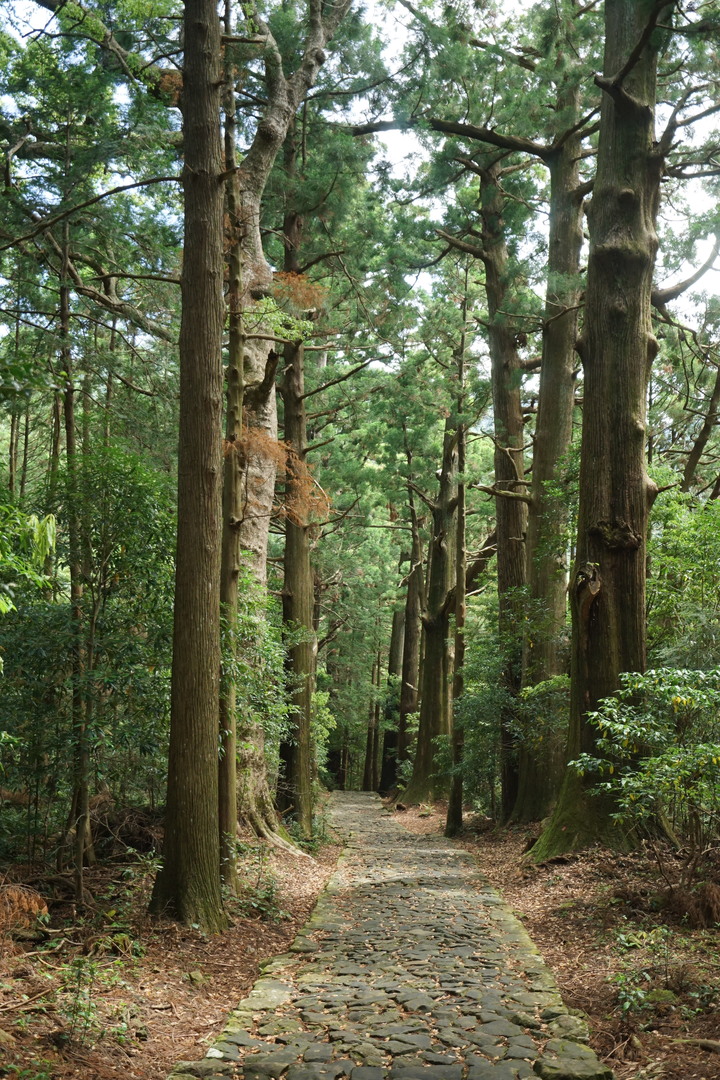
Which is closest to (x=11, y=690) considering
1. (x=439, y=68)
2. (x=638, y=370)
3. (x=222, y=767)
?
(x=222, y=767)

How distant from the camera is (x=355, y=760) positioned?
4338 cm

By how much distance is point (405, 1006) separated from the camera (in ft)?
16.2

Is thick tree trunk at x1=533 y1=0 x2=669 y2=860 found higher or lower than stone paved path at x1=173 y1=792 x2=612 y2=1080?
higher

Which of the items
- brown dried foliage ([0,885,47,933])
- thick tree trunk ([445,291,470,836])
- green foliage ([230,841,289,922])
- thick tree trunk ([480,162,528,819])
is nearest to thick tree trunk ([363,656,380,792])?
thick tree trunk ([445,291,470,836])

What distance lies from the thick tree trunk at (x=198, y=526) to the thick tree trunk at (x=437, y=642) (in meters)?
12.7

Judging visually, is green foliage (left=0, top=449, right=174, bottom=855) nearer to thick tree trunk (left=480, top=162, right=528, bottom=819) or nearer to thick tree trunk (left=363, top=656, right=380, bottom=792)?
thick tree trunk (left=480, top=162, right=528, bottom=819)

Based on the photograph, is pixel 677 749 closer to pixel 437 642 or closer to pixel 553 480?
pixel 553 480

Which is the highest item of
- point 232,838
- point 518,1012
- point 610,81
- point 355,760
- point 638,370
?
point 610,81

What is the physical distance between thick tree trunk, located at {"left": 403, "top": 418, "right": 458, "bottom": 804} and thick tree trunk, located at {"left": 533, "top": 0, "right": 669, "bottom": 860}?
10051 millimetres

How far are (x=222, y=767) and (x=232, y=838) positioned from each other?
0.65m

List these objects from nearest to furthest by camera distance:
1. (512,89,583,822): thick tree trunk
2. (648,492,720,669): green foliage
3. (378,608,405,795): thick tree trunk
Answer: (648,492,720,669): green foliage, (512,89,583,822): thick tree trunk, (378,608,405,795): thick tree trunk

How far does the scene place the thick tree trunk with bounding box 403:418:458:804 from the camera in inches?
771

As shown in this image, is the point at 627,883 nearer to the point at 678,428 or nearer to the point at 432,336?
the point at 432,336

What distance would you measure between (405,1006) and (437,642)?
15459 millimetres
